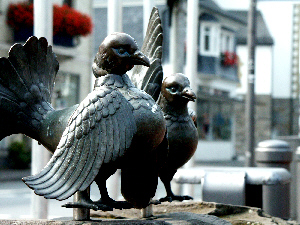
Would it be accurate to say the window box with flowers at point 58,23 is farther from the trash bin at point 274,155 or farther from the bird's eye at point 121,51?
the bird's eye at point 121,51

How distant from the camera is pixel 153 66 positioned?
8.59 feet

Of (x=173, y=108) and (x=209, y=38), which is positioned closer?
(x=173, y=108)

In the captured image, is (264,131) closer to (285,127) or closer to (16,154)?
(285,127)

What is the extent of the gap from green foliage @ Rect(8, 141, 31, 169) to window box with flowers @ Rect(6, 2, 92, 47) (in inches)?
99.5

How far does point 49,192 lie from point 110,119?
338 mm

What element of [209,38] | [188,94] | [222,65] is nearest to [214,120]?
[222,65]

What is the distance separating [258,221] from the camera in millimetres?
2859

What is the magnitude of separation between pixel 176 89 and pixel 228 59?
21.8 meters

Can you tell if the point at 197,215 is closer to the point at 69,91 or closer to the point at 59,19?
the point at 59,19

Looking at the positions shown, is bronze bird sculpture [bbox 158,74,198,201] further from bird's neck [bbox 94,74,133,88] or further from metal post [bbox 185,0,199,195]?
metal post [bbox 185,0,199,195]

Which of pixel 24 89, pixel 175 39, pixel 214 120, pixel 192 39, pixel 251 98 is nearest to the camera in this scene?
pixel 24 89

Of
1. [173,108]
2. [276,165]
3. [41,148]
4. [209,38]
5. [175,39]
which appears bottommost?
[276,165]

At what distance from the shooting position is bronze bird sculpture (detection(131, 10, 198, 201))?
2.54m

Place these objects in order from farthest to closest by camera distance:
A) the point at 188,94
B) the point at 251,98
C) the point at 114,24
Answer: the point at 251,98 < the point at 114,24 < the point at 188,94
